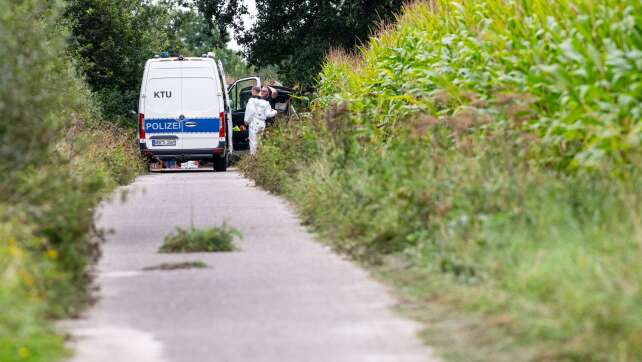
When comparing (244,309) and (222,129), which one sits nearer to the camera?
(244,309)

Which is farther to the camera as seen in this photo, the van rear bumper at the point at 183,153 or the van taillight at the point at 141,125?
the van rear bumper at the point at 183,153

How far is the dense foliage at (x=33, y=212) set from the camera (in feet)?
24.8

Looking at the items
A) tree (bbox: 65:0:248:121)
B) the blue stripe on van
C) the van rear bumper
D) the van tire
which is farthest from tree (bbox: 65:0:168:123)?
the blue stripe on van

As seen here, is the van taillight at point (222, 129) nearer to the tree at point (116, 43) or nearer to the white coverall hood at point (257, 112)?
the white coverall hood at point (257, 112)

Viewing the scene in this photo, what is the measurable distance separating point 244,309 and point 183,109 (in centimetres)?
2221

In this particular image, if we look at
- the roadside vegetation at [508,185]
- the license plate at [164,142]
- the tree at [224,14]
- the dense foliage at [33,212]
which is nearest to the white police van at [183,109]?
the license plate at [164,142]

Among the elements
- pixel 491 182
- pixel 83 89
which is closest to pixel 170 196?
pixel 491 182

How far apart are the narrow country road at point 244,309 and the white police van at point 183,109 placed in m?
16.6

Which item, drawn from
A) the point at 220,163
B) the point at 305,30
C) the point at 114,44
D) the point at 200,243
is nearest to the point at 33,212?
the point at 200,243

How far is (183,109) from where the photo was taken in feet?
102

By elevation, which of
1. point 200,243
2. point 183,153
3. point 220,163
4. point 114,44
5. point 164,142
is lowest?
point 220,163

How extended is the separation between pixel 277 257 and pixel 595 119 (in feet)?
9.46

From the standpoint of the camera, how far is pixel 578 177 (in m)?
10.7

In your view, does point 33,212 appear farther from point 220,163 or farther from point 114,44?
point 114,44
